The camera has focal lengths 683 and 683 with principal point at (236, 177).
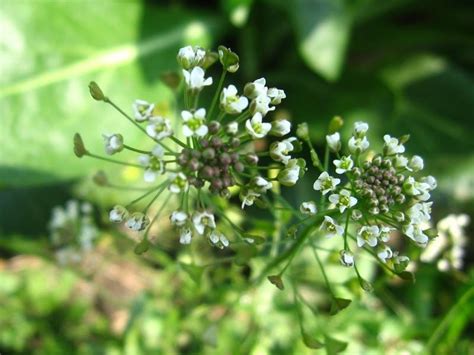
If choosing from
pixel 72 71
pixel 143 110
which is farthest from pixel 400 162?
pixel 72 71

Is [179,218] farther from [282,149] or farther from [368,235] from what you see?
[368,235]

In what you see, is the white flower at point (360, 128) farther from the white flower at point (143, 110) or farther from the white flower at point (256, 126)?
the white flower at point (143, 110)

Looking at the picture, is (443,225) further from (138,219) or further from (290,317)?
(138,219)

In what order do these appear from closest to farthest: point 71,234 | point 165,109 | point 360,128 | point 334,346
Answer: point 360,128 < point 334,346 < point 165,109 < point 71,234

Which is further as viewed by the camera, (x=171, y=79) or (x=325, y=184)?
(x=171, y=79)

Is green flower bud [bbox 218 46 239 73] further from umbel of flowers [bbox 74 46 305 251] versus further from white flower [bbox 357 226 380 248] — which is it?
white flower [bbox 357 226 380 248]

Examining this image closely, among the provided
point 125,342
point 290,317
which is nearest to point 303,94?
point 290,317

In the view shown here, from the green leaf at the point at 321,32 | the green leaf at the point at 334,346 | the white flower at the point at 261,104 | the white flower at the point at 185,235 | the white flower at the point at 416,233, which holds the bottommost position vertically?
the green leaf at the point at 334,346

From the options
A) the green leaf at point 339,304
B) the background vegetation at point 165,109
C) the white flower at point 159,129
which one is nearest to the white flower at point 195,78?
the white flower at point 159,129
